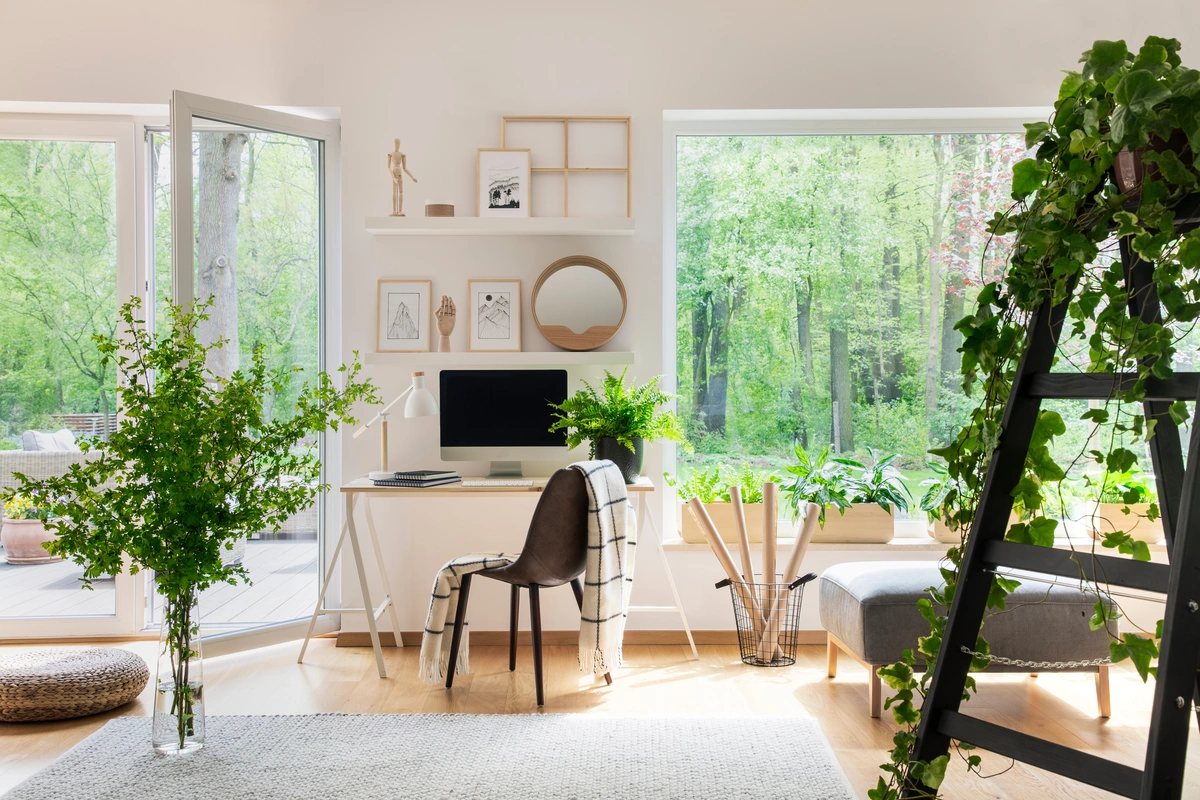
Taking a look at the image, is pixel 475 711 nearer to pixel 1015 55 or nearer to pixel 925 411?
pixel 925 411

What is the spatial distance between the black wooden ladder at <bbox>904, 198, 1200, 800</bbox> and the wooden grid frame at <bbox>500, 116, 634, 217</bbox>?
2755 mm

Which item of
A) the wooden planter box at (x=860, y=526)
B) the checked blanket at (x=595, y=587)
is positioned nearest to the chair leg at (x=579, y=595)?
the checked blanket at (x=595, y=587)

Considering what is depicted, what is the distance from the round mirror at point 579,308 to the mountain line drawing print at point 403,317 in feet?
1.70

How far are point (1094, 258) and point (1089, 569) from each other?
383 mm

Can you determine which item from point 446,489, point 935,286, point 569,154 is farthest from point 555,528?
point 935,286

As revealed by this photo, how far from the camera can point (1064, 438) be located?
4.20 meters

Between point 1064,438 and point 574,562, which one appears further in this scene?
point 1064,438

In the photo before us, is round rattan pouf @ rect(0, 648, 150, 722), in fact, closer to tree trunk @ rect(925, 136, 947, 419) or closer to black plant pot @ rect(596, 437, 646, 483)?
black plant pot @ rect(596, 437, 646, 483)

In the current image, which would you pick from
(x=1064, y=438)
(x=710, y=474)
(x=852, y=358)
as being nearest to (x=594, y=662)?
(x=710, y=474)

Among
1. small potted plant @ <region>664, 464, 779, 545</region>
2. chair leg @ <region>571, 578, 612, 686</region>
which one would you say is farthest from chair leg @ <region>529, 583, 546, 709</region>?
small potted plant @ <region>664, 464, 779, 545</region>

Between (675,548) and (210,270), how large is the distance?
223 cm

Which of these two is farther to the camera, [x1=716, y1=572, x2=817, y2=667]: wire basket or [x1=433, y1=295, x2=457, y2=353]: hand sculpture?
[x1=433, y1=295, x2=457, y2=353]: hand sculpture

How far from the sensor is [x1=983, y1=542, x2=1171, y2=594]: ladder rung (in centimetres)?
107

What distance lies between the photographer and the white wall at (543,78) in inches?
152
